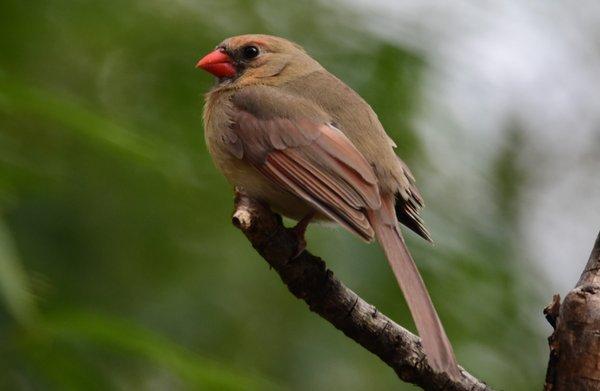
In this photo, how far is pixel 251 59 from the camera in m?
6.07

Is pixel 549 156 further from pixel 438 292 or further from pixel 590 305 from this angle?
pixel 590 305

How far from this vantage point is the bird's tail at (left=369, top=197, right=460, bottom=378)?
4.00 m

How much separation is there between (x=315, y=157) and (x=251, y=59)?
1.16 metres

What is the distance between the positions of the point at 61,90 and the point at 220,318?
1629mm

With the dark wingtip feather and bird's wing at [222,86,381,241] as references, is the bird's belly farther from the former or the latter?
the dark wingtip feather

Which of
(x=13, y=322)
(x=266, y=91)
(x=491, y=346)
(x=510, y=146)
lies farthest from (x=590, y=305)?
(x=510, y=146)

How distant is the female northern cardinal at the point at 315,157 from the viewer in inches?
189

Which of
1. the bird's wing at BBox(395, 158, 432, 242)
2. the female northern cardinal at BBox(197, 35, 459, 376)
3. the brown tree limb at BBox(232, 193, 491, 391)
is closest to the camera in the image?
the brown tree limb at BBox(232, 193, 491, 391)

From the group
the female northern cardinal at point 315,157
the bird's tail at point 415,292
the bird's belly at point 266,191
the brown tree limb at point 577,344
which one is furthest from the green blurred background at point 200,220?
the brown tree limb at point 577,344

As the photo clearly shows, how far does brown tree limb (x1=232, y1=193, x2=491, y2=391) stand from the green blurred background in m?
2.07

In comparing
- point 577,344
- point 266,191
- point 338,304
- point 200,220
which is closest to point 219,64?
point 266,191

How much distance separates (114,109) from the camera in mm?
7426

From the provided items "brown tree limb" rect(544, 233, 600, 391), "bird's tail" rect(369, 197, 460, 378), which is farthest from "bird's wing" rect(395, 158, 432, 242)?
"brown tree limb" rect(544, 233, 600, 391)

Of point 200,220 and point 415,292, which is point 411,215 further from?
point 200,220
